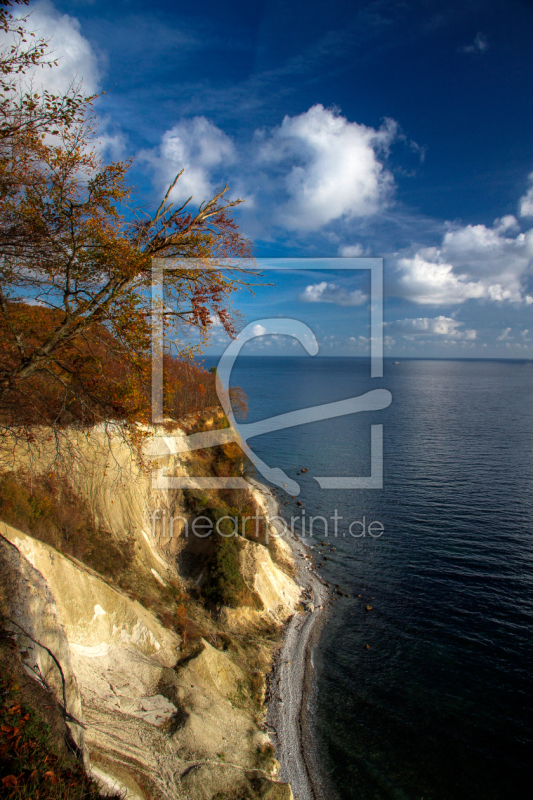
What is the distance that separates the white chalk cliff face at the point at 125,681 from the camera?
32.9 ft

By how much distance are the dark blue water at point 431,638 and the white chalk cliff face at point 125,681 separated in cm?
519

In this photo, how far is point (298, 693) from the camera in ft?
72.3

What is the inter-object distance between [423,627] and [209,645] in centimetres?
1422

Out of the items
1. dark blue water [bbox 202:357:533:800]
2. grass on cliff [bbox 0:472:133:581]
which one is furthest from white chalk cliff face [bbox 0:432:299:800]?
dark blue water [bbox 202:357:533:800]

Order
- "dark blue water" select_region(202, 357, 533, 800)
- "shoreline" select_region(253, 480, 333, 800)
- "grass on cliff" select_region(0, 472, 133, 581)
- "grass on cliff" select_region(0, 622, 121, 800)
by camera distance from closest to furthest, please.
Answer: "grass on cliff" select_region(0, 622, 121, 800) < "shoreline" select_region(253, 480, 333, 800) < "grass on cliff" select_region(0, 472, 133, 581) < "dark blue water" select_region(202, 357, 533, 800)

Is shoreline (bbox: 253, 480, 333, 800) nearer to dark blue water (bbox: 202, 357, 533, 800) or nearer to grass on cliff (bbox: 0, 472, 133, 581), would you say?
dark blue water (bbox: 202, 357, 533, 800)

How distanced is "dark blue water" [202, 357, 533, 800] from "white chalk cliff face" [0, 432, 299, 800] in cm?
519

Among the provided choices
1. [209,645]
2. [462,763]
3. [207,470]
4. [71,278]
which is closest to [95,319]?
[71,278]

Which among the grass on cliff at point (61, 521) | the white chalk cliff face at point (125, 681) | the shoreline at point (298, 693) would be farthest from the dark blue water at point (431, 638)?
the grass on cliff at point (61, 521)

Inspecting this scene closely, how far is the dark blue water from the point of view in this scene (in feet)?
59.5

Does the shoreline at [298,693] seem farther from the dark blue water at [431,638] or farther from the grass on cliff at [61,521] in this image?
the grass on cliff at [61,521]

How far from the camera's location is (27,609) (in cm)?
958

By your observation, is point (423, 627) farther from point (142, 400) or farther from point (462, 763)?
point (142, 400)

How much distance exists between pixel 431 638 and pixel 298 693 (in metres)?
9.22
